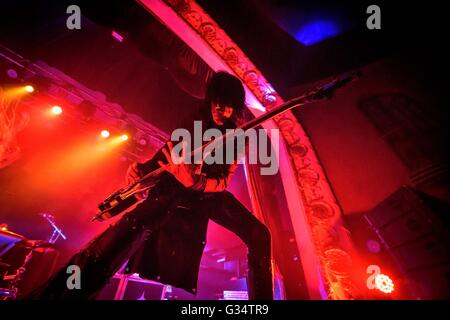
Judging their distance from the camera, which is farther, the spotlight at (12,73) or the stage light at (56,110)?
the stage light at (56,110)

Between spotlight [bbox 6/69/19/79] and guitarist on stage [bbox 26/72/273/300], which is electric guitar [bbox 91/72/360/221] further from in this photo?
spotlight [bbox 6/69/19/79]

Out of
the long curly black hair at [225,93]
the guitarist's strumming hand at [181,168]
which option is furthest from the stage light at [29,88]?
the guitarist's strumming hand at [181,168]

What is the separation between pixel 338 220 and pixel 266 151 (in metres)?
1.71

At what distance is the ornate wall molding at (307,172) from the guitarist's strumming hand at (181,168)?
2.00 metres

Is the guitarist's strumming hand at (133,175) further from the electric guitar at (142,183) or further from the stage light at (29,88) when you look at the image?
the stage light at (29,88)

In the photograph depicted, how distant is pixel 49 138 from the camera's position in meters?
8.34

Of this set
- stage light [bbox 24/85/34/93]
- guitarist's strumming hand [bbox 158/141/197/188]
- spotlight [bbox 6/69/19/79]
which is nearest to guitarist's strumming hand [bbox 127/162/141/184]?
guitarist's strumming hand [bbox 158/141/197/188]

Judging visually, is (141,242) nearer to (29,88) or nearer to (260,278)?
(260,278)

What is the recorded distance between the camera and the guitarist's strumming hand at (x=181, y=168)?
2.16 meters

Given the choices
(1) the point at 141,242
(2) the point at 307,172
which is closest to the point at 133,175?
(1) the point at 141,242

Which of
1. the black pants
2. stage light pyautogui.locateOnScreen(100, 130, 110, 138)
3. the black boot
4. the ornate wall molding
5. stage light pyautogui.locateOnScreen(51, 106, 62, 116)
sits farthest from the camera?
stage light pyautogui.locateOnScreen(100, 130, 110, 138)

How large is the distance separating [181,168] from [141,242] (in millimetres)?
768

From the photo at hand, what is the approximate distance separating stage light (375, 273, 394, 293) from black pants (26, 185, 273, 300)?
180 cm

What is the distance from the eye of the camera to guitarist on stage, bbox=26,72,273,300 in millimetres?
1580
